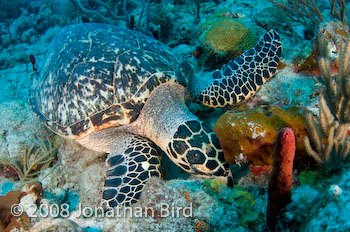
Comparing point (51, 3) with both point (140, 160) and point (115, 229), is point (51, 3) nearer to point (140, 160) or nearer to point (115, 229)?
point (140, 160)

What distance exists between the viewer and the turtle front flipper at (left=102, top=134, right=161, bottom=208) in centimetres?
217

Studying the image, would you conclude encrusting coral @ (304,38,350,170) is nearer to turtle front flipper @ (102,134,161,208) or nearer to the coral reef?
turtle front flipper @ (102,134,161,208)

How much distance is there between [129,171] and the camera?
2322 millimetres

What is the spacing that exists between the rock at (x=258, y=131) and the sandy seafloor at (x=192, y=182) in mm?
214

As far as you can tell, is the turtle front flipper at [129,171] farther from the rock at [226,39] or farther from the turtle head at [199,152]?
the rock at [226,39]

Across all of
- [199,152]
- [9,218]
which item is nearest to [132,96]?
[199,152]

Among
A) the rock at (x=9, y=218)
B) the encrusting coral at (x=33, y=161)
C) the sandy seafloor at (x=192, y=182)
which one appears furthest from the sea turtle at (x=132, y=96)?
the rock at (x=9, y=218)

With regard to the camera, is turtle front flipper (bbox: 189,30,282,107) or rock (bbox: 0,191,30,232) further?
turtle front flipper (bbox: 189,30,282,107)

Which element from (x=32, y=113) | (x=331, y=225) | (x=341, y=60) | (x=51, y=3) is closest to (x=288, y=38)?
(x=341, y=60)

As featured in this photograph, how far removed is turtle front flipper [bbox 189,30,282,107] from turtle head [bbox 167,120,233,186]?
2.20 ft

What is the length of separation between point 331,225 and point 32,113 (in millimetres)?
4103

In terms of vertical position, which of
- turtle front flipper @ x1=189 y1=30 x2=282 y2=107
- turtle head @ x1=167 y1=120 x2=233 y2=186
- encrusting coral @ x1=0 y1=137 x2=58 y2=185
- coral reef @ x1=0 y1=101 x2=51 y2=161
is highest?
turtle front flipper @ x1=189 y1=30 x2=282 y2=107

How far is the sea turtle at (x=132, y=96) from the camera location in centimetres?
234

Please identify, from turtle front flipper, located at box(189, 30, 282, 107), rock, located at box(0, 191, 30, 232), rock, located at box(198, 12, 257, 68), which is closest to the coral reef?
rock, located at box(0, 191, 30, 232)
